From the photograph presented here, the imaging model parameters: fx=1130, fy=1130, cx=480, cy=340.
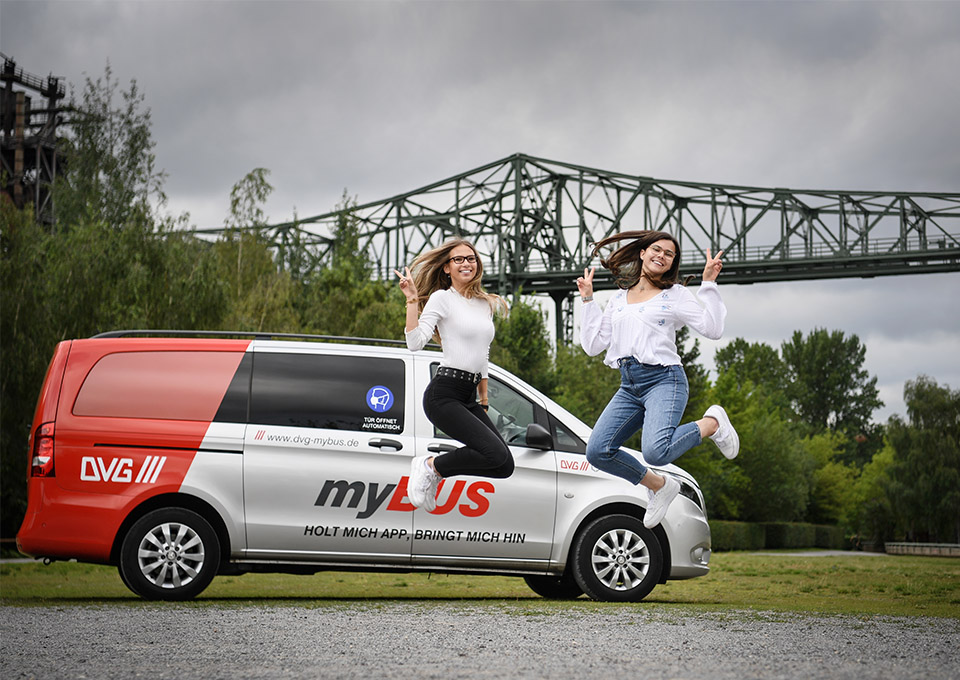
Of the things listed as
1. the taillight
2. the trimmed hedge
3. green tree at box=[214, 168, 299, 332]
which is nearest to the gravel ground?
the taillight

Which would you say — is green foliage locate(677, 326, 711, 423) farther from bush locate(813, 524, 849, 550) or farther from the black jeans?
the black jeans

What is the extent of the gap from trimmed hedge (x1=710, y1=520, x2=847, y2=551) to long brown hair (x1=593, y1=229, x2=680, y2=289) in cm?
3337

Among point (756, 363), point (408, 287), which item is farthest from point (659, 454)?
point (756, 363)

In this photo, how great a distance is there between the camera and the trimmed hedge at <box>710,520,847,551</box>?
4250 centimetres

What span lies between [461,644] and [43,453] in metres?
4.45

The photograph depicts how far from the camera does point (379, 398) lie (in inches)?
365

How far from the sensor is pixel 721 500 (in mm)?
48344

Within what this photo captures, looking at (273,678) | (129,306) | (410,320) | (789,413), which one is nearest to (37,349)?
(129,306)

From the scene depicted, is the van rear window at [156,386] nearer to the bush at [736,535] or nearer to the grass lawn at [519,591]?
the grass lawn at [519,591]

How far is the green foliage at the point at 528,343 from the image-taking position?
39938mm

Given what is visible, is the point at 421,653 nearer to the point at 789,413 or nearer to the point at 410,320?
the point at 410,320

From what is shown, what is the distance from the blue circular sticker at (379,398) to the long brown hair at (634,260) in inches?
112

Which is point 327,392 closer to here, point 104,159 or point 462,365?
point 462,365

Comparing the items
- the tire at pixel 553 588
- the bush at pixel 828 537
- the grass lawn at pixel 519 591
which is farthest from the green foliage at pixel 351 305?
the bush at pixel 828 537
